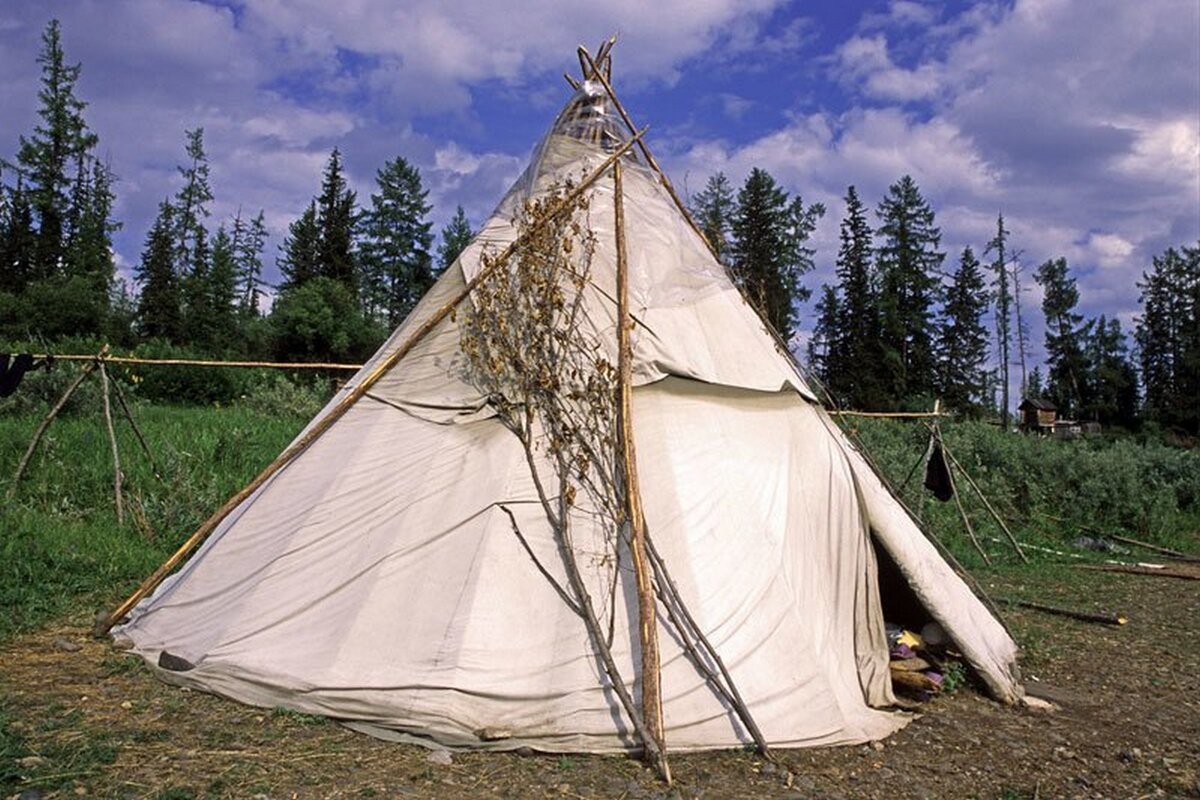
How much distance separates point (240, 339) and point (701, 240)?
38.9 metres

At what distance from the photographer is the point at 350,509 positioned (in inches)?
185

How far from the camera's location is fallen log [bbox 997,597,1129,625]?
7.14 meters

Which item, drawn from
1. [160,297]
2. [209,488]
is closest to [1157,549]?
[209,488]

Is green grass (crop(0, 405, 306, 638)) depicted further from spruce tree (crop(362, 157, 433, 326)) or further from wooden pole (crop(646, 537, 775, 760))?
spruce tree (crop(362, 157, 433, 326))

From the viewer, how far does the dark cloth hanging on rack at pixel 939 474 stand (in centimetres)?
971

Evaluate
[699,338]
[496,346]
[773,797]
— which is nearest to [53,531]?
[496,346]

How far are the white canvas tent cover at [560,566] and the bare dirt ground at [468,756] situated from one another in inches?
6.0

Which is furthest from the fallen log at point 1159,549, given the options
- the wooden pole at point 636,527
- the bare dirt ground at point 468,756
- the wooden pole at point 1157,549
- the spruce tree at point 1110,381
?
the spruce tree at point 1110,381

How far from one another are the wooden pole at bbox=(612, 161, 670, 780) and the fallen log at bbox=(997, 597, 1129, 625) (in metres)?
4.99

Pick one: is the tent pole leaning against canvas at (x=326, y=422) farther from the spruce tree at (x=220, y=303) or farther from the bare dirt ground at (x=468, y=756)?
the spruce tree at (x=220, y=303)

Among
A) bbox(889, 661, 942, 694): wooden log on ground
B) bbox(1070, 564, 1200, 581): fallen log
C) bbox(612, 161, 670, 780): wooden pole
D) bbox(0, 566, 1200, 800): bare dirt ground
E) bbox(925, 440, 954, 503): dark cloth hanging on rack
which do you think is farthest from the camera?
bbox(1070, 564, 1200, 581): fallen log

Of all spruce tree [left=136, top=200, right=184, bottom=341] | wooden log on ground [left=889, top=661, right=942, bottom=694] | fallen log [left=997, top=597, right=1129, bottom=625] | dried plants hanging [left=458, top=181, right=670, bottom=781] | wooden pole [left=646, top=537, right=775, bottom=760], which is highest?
spruce tree [left=136, top=200, right=184, bottom=341]

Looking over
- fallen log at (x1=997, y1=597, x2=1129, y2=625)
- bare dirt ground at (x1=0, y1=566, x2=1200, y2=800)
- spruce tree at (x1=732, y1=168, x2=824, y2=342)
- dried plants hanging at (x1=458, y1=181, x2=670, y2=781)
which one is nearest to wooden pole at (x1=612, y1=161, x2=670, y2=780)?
dried plants hanging at (x1=458, y1=181, x2=670, y2=781)

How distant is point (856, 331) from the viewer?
43281 millimetres
